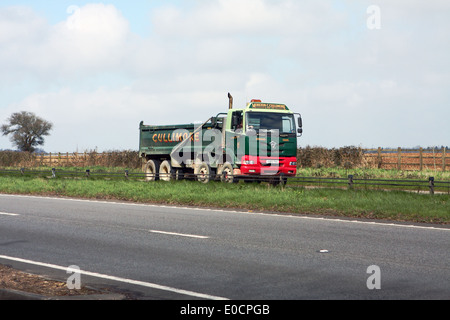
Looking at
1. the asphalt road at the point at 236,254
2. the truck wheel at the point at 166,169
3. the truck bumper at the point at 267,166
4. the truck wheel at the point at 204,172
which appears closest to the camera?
the asphalt road at the point at 236,254

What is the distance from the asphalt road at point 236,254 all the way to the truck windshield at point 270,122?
930cm

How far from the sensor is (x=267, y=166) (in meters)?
25.4

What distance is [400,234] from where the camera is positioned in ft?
39.4

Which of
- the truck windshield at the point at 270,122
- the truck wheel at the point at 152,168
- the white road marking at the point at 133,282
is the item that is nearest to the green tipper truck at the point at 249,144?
the truck windshield at the point at 270,122

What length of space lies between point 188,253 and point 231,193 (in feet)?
34.9

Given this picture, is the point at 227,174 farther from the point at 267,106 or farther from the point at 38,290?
the point at 38,290

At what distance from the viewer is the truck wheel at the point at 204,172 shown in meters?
26.8

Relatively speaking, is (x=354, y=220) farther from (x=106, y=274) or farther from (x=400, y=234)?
(x=106, y=274)

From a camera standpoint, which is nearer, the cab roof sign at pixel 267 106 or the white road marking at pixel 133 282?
the white road marking at pixel 133 282

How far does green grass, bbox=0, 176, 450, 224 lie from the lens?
15.6 m

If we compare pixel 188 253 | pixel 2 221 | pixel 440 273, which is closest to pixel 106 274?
pixel 188 253

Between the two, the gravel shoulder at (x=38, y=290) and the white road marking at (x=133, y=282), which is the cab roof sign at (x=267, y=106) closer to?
the white road marking at (x=133, y=282)

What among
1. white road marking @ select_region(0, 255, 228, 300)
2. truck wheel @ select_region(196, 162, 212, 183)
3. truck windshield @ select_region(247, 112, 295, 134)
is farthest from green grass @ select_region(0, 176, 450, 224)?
white road marking @ select_region(0, 255, 228, 300)
